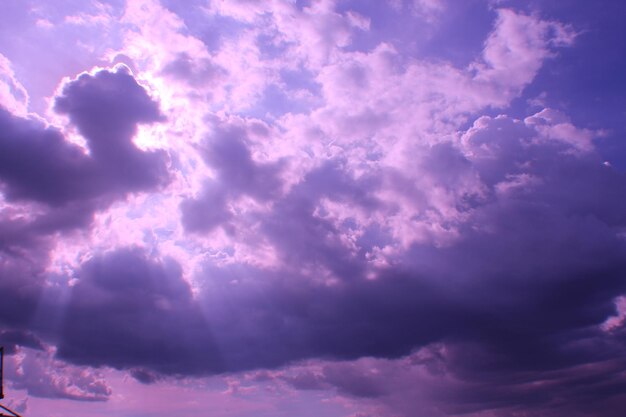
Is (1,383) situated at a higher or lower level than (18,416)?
higher

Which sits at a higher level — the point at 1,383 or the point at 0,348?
the point at 0,348

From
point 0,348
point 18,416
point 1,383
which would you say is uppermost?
point 0,348

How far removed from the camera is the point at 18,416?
7369 cm

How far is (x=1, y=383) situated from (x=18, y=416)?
6167 millimetres

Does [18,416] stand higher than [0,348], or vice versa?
[0,348]

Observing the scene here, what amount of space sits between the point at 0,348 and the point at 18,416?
10019 mm

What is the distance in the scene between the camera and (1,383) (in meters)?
71.2

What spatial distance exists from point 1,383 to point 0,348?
19.0 feet

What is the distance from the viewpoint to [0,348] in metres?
74.8
